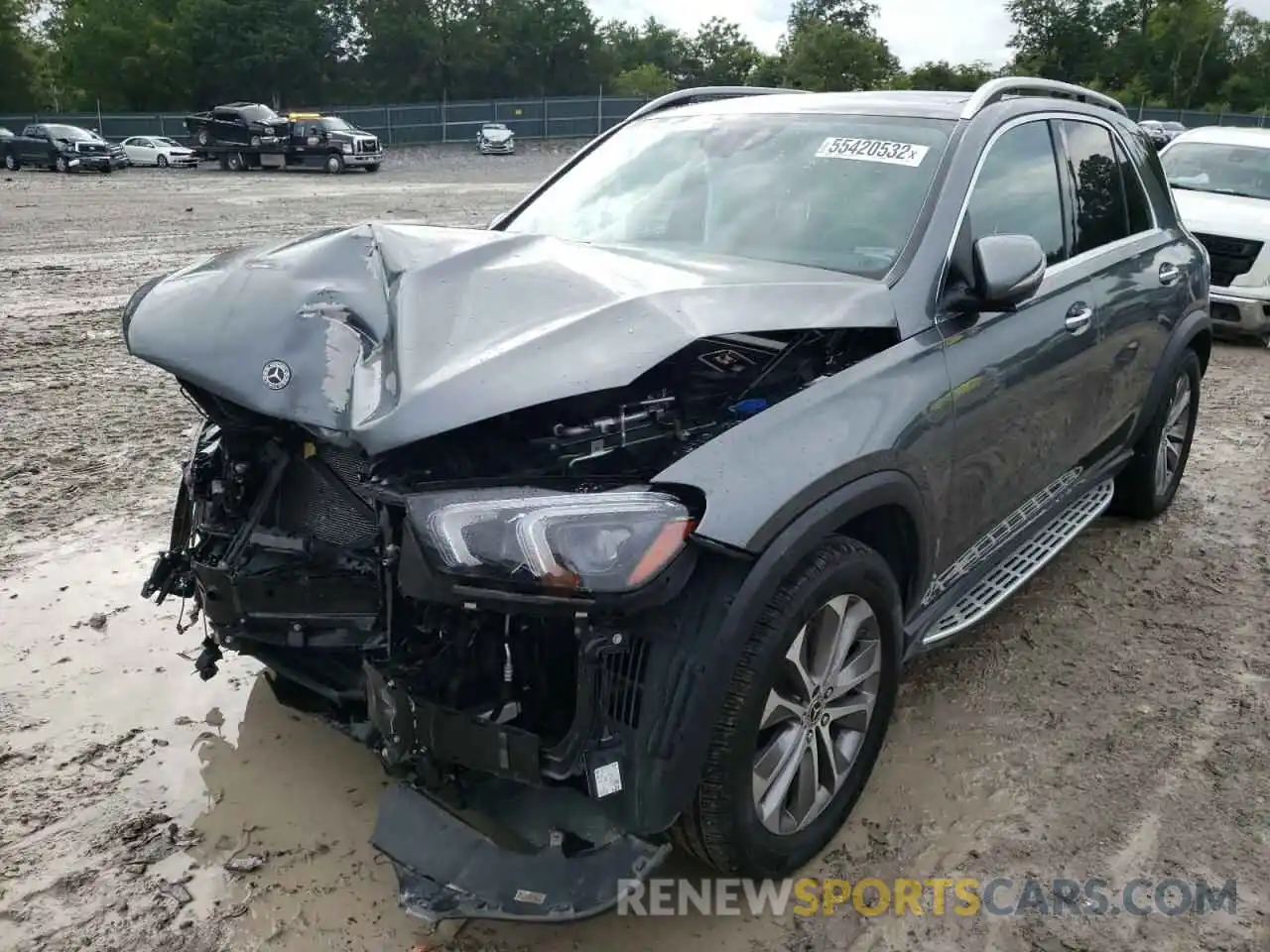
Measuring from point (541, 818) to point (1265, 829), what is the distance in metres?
2.04

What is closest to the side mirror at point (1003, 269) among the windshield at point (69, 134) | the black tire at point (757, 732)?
the black tire at point (757, 732)

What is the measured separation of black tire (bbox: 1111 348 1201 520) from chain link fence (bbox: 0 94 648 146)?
45.4m

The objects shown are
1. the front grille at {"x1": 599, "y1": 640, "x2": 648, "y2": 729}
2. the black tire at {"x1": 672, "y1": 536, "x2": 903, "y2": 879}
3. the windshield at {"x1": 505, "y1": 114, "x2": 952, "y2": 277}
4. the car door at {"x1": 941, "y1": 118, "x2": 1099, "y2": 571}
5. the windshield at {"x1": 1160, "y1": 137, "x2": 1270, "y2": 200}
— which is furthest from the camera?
the windshield at {"x1": 1160, "y1": 137, "x2": 1270, "y2": 200}

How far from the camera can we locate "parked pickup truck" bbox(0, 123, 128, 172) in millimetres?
30062

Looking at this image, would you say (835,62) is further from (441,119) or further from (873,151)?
(873,151)

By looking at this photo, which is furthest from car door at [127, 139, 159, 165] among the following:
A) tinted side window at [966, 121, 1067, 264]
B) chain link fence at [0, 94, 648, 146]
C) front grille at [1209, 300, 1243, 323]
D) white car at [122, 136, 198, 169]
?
tinted side window at [966, 121, 1067, 264]

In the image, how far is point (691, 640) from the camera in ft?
7.04

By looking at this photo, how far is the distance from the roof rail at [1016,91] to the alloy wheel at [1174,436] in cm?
141

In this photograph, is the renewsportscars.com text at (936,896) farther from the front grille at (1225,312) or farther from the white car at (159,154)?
the white car at (159,154)

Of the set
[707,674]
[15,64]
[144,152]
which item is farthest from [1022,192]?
[15,64]

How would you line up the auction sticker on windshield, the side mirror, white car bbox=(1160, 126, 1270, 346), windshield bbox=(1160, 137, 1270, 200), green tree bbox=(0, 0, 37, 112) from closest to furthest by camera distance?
1. the side mirror
2. the auction sticker on windshield
3. white car bbox=(1160, 126, 1270, 346)
4. windshield bbox=(1160, 137, 1270, 200)
5. green tree bbox=(0, 0, 37, 112)

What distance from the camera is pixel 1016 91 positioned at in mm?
3666

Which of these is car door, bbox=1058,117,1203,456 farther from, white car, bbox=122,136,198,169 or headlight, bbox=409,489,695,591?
white car, bbox=122,136,198,169

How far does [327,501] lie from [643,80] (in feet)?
279
